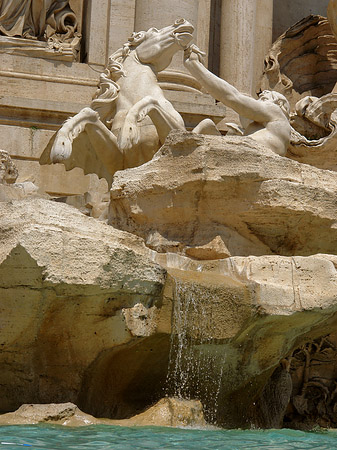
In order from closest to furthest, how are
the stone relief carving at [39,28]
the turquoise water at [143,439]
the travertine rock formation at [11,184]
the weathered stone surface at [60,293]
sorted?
the turquoise water at [143,439] → the weathered stone surface at [60,293] → the travertine rock formation at [11,184] → the stone relief carving at [39,28]

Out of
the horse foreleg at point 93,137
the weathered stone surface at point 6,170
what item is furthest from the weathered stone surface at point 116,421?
the weathered stone surface at point 6,170

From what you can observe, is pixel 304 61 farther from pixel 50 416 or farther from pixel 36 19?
pixel 50 416

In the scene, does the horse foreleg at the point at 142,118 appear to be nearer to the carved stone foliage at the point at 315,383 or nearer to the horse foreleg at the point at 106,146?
the horse foreleg at the point at 106,146

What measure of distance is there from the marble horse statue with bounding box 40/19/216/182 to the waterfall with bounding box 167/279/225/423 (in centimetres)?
297

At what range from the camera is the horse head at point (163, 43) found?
32.8 ft

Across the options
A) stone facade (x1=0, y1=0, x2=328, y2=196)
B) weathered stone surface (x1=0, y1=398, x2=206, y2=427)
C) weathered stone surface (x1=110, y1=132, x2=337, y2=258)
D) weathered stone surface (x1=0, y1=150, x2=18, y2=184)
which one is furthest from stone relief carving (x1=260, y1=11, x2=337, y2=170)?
weathered stone surface (x1=0, y1=398, x2=206, y2=427)

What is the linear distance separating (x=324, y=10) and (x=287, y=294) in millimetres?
11050

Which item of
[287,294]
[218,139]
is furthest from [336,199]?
[287,294]

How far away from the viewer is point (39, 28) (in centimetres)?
1275

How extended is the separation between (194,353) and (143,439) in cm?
100

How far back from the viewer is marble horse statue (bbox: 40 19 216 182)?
29.4 feet

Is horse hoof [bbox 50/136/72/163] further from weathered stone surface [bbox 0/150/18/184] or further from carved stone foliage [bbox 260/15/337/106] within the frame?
carved stone foliage [bbox 260/15/337/106]

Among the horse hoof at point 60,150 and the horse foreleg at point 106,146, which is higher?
the horse foreleg at point 106,146

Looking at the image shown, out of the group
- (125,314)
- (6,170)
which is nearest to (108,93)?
(6,170)
